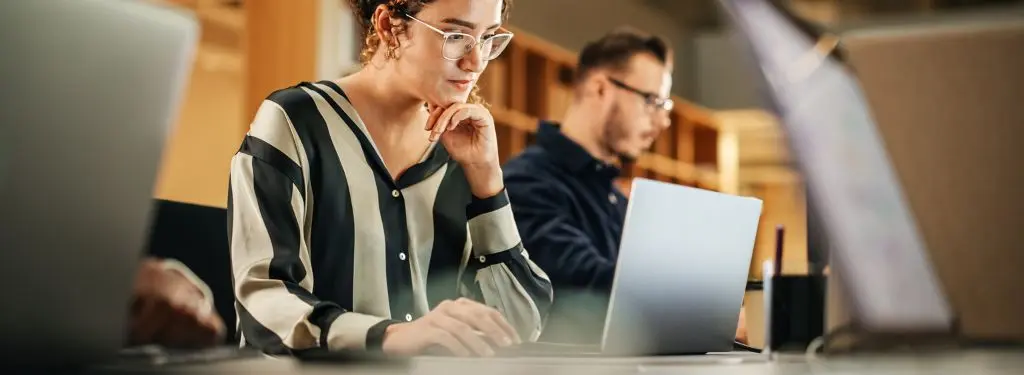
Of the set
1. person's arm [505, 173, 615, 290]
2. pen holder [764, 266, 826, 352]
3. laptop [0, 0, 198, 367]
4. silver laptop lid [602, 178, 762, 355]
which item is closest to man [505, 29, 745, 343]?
person's arm [505, 173, 615, 290]

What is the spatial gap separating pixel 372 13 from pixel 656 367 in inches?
27.8

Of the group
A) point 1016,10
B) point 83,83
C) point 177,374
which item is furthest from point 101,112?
point 1016,10

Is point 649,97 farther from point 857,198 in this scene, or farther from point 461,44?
point 857,198

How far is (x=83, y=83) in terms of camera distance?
696mm

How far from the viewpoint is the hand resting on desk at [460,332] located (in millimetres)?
1095

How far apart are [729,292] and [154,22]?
0.91 m

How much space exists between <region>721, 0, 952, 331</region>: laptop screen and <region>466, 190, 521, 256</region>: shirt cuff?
1.74 feet

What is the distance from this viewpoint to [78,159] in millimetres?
697

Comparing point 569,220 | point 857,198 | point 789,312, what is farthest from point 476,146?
point 569,220

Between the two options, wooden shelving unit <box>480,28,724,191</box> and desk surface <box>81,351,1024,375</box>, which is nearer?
desk surface <box>81,351,1024,375</box>

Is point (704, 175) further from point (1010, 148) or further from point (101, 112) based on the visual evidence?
point (101, 112)

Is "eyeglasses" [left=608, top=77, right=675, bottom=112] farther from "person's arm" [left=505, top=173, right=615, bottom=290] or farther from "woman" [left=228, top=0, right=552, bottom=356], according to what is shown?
"woman" [left=228, top=0, right=552, bottom=356]

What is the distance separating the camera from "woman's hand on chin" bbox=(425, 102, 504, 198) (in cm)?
142

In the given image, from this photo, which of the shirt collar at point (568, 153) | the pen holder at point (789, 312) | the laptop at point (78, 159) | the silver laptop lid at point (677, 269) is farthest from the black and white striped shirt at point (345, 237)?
the shirt collar at point (568, 153)
